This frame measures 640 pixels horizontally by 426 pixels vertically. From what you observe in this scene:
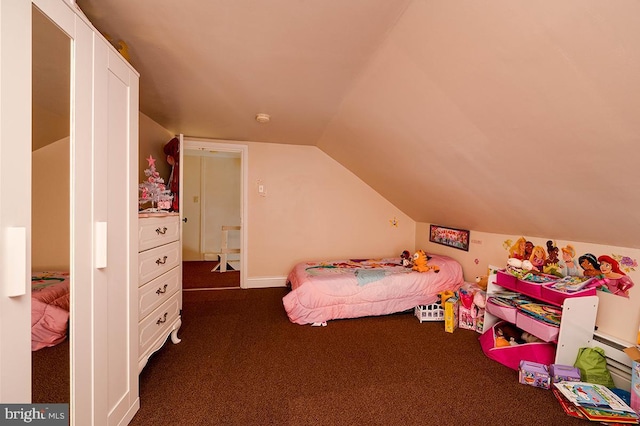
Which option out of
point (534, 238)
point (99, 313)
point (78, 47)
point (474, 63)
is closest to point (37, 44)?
point (78, 47)

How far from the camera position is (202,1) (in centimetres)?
120

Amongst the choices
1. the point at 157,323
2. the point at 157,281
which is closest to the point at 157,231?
the point at 157,281

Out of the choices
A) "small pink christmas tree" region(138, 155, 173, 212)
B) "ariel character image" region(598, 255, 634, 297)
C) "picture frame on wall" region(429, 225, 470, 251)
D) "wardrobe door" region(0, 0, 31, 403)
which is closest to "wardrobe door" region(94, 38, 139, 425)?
"wardrobe door" region(0, 0, 31, 403)

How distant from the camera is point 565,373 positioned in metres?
1.68

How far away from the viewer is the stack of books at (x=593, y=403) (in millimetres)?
1395

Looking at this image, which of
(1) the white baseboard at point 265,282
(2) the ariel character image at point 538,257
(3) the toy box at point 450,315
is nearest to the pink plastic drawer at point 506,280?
(2) the ariel character image at point 538,257

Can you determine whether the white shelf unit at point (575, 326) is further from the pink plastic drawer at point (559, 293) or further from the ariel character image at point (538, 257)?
the ariel character image at point (538, 257)

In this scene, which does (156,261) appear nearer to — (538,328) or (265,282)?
(265,282)

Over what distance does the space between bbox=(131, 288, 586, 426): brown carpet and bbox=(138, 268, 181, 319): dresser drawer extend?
1.69ft

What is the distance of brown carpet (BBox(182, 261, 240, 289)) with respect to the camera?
388 cm

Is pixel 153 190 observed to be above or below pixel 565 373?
above

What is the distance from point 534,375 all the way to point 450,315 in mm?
803

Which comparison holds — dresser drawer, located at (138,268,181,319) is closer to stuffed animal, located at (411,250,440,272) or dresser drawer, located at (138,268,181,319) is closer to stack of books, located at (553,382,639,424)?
stuffed animal, located at (411,250,440,272)

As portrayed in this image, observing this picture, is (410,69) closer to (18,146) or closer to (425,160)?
(425,160)
